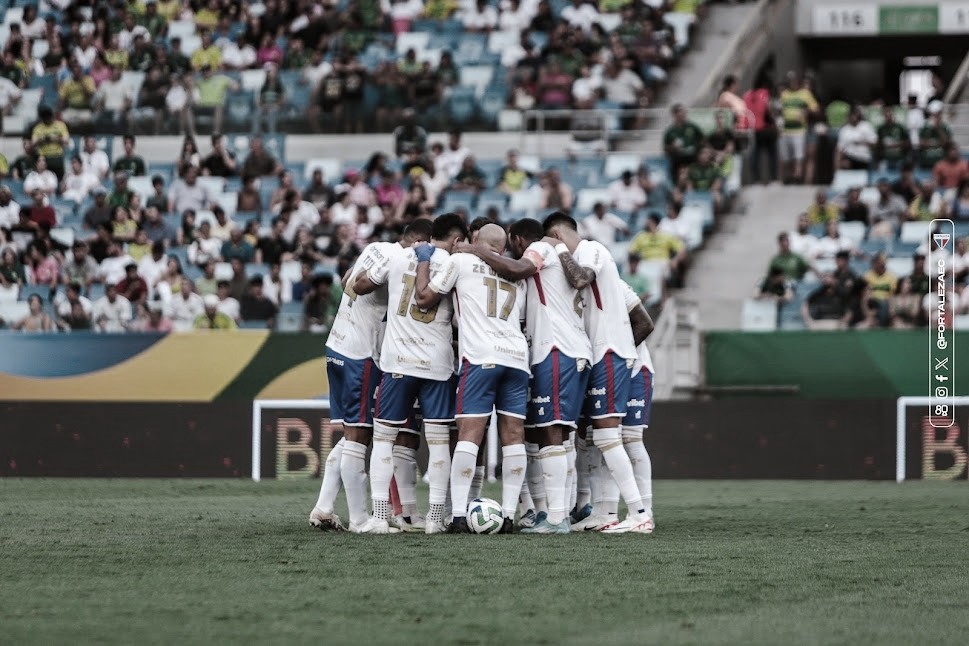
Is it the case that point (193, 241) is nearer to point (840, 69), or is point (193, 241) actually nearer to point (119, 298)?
point (119, 298)

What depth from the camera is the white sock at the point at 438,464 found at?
1179 cm

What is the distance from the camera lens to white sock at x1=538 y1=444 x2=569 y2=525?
11.7 metres

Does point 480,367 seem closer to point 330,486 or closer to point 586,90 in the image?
point 330,486

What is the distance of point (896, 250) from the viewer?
22250mm

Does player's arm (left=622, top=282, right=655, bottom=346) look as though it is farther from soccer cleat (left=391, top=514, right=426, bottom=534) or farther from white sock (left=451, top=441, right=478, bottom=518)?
soccer cleat (left=391, top=514, right=426, bottom=534)

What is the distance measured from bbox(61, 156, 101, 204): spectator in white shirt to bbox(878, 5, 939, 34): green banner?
14.0 metres

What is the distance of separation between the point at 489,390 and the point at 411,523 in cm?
126

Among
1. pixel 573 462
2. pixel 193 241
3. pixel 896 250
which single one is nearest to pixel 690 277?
pixel 896 250

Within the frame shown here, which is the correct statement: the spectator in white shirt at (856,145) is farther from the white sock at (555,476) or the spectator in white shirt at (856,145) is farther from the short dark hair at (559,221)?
the white sock at (555,476)

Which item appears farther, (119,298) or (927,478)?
(119,298)

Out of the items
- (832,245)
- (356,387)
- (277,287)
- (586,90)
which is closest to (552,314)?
(356,387)

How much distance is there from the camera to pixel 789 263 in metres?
21.9

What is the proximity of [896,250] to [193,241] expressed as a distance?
9.66 m

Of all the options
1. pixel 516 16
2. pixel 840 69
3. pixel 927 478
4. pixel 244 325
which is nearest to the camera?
pixel 927 478
